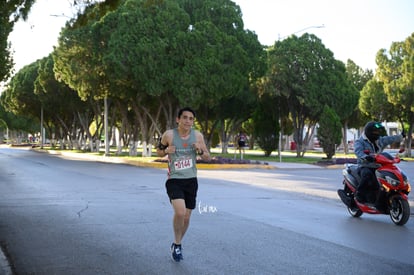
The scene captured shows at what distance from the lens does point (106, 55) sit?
32250 millimetres

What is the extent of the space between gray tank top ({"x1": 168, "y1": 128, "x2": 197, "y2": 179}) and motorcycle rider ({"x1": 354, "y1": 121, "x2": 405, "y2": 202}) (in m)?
4.10

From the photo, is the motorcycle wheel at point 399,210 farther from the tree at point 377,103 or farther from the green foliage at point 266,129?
the tree at point 377,103

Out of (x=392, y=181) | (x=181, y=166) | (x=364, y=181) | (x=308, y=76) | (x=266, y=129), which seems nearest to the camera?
(x=181, y=166)

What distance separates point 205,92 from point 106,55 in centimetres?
610

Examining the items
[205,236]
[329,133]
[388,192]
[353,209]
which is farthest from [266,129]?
[205,236]

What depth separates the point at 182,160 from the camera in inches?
249

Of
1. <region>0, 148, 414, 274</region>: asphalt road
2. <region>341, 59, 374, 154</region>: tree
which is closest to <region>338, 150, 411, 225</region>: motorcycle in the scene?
<region>0, 148, 414, 274</region>: asphalt road

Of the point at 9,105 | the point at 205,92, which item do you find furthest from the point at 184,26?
the point at 9,105

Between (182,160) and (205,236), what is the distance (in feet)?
6.53

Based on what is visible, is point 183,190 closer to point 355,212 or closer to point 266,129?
point 355,212

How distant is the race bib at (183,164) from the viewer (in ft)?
20.6

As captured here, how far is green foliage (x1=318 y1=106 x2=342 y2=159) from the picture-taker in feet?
115

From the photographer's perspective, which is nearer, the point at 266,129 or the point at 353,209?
the point at 353,209

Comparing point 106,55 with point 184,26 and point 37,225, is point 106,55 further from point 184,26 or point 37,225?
point 37,225
